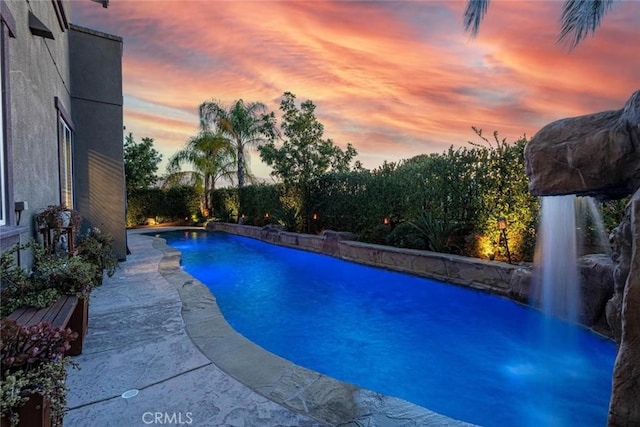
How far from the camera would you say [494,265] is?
241 inches

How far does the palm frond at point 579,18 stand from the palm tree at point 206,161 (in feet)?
56.5

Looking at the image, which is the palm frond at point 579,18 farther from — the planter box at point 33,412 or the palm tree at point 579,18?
the planter box at point 33,412

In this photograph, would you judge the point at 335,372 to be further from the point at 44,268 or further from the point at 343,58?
the point at 343,58

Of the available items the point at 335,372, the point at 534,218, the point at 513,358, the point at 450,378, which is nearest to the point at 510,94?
the point at 534,218

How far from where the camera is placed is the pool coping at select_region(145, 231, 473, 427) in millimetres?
2266

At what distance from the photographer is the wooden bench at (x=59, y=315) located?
2.48 m

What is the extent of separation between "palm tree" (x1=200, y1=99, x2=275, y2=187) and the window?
12245 mm

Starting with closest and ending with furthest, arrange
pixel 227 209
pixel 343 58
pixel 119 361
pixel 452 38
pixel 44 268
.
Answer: pixel 119 361 → pixel 44 268 → pixel 452 38 → pixel 343 58 → pixel 227 209

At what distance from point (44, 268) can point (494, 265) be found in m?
6.87

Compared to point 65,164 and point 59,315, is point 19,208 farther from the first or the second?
point 65,164

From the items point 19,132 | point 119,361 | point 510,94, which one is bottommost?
point 119,361

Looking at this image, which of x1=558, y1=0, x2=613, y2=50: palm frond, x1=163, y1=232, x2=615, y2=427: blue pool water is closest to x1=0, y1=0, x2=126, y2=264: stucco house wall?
x1=163, y1=232, x2=615, y2=427: blue pool water

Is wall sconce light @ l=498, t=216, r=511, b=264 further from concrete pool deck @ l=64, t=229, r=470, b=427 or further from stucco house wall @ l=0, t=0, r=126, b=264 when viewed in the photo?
stucco house wall @ l=0, t=0, r=126, b=264

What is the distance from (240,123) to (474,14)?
48.2 feet
